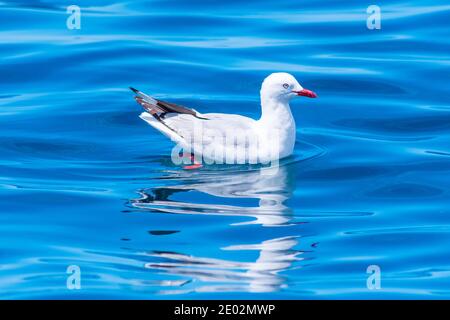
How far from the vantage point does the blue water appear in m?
11.0

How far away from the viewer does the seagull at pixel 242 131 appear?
13.7 metres

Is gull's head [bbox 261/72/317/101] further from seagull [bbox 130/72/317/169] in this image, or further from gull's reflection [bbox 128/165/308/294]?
gull's reflection [bbox 128/165/308/294]

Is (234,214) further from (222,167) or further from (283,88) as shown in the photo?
(283,88)

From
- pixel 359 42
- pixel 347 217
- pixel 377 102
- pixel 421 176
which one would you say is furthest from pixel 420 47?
pixel 347 217

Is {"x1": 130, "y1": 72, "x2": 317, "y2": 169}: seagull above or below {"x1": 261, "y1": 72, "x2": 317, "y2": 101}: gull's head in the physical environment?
below

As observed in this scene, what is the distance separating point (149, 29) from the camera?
20.7 metres

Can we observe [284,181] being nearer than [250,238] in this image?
No

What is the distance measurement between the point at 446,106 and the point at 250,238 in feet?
20.2

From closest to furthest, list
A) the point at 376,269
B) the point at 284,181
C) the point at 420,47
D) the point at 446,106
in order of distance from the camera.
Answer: the point at 376,269 < the point at 284,181 < the point at 446,106 < the point at 420,47

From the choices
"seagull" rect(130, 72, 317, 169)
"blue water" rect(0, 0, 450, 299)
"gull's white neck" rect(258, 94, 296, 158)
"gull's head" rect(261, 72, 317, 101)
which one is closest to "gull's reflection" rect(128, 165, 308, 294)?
"blue water" rect(0, 0, 450, 299)

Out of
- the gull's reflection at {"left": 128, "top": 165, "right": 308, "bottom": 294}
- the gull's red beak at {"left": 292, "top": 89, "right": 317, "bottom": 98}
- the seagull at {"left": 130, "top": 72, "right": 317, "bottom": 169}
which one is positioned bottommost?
the gull's reflection at {"left": 128, "top": 165, "right": 308, "bottom": 294}

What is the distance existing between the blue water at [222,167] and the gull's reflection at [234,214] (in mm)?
28

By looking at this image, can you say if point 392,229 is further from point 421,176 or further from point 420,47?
point 420,47

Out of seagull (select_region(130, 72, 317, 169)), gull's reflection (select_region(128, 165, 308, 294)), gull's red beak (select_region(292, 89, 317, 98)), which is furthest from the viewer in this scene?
gull's red beak (select_region(292, 89, 317, 98))
